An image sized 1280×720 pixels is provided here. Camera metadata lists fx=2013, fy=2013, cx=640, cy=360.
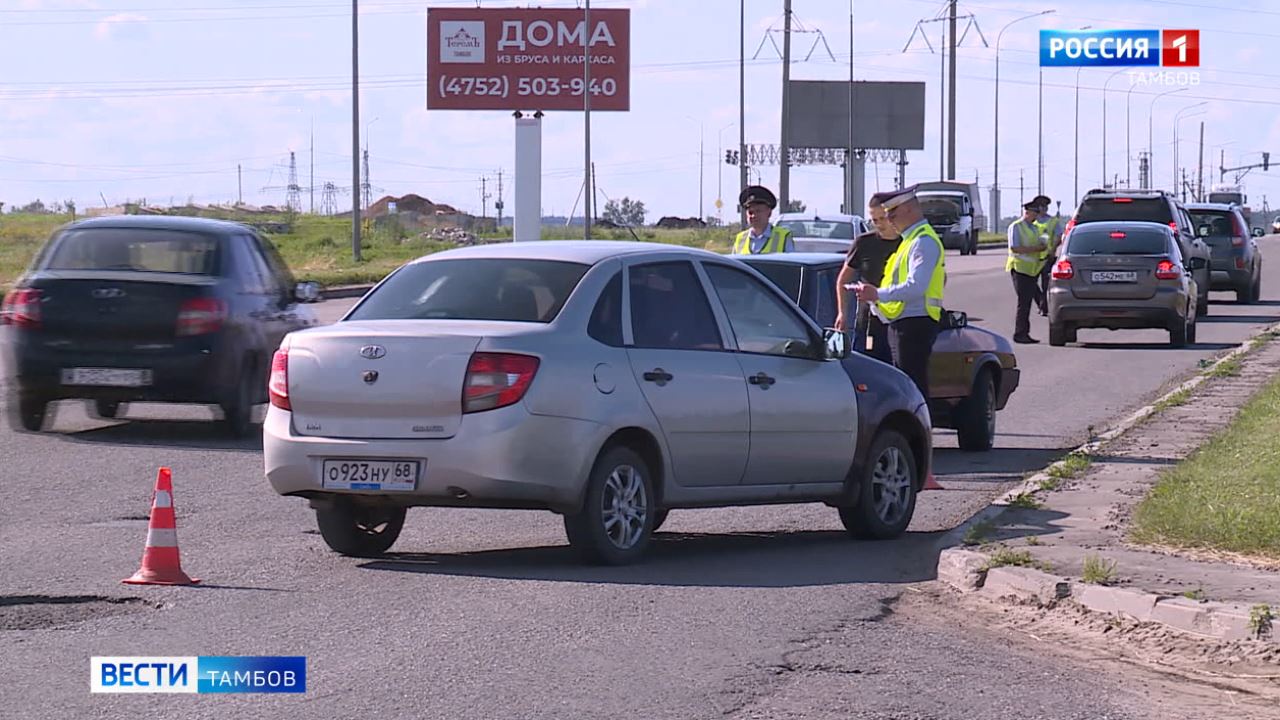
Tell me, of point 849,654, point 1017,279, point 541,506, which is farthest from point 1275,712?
point 1017,279

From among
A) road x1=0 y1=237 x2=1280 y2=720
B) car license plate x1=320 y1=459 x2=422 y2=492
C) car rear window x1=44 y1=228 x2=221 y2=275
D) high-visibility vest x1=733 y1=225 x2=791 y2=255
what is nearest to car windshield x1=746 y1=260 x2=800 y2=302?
high-visibility vest x1=733 y1=225 x2=791 y2=255

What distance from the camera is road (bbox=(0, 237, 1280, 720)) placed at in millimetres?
6641

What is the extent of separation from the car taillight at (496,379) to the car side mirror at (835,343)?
2.13 meters

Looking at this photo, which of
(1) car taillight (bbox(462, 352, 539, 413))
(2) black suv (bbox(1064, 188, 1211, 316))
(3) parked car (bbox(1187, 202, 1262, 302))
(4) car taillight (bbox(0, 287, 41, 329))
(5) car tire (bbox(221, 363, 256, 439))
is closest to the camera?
(1) car taillight (bbox(462, 352, 539, 413))

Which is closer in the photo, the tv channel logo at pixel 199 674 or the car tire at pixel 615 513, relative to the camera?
the tv channel logo at pixel 199 674

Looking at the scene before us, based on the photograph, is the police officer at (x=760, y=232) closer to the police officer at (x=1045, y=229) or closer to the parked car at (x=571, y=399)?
the parked car at (x=571, y=399)

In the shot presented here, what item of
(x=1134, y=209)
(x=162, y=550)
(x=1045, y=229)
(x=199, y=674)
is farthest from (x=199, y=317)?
(x=1134, y=209)

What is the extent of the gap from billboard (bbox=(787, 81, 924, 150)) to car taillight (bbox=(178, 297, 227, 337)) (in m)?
104

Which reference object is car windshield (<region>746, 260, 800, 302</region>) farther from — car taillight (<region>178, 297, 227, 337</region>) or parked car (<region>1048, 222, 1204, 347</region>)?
parked car (<region>1048, 222, 1204, 347</region>)

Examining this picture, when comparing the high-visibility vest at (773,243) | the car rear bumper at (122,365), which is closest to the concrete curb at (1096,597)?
the high-visibility vest at (773,243)

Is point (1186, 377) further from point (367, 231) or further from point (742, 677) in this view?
point (367, 231)

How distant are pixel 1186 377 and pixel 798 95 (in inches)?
3822

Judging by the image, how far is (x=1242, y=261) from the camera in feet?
119

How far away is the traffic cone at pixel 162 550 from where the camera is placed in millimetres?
8750
